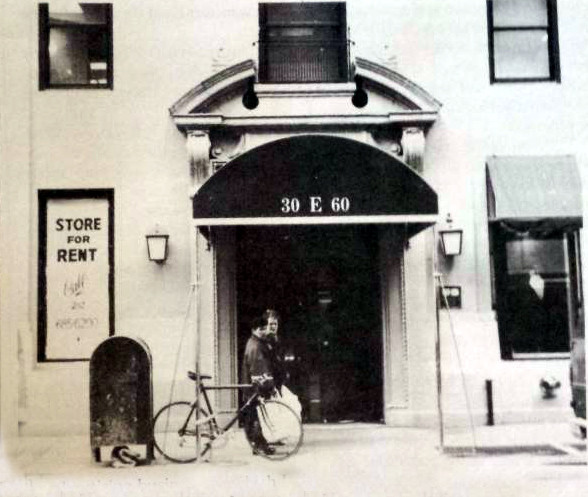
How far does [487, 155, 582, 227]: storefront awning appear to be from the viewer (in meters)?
8.53

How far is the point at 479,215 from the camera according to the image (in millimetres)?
9109

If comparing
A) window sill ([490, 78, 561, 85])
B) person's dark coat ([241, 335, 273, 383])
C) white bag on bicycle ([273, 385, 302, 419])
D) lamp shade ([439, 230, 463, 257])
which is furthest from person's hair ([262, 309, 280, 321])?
window sill ([490, 78, 561, 85])

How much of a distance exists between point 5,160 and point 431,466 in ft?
18.7

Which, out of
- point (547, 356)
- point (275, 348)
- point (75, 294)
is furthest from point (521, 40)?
point (75, 294)

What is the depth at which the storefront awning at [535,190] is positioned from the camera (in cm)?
853

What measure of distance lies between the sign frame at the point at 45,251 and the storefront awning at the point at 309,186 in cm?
135

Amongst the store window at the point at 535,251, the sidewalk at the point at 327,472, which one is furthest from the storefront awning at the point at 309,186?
the sidewalk at the point at 327,472

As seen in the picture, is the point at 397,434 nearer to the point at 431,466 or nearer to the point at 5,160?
the point at 431,466

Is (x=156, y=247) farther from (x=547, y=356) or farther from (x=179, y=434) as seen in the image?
(x=547, y=356)

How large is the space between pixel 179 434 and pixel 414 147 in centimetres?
432

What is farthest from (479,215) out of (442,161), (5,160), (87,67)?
(5,160)

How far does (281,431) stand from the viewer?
27.3ft

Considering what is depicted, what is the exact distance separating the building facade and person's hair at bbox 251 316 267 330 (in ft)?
0.49

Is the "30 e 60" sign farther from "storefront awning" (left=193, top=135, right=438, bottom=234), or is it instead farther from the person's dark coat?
the person's dark coat
